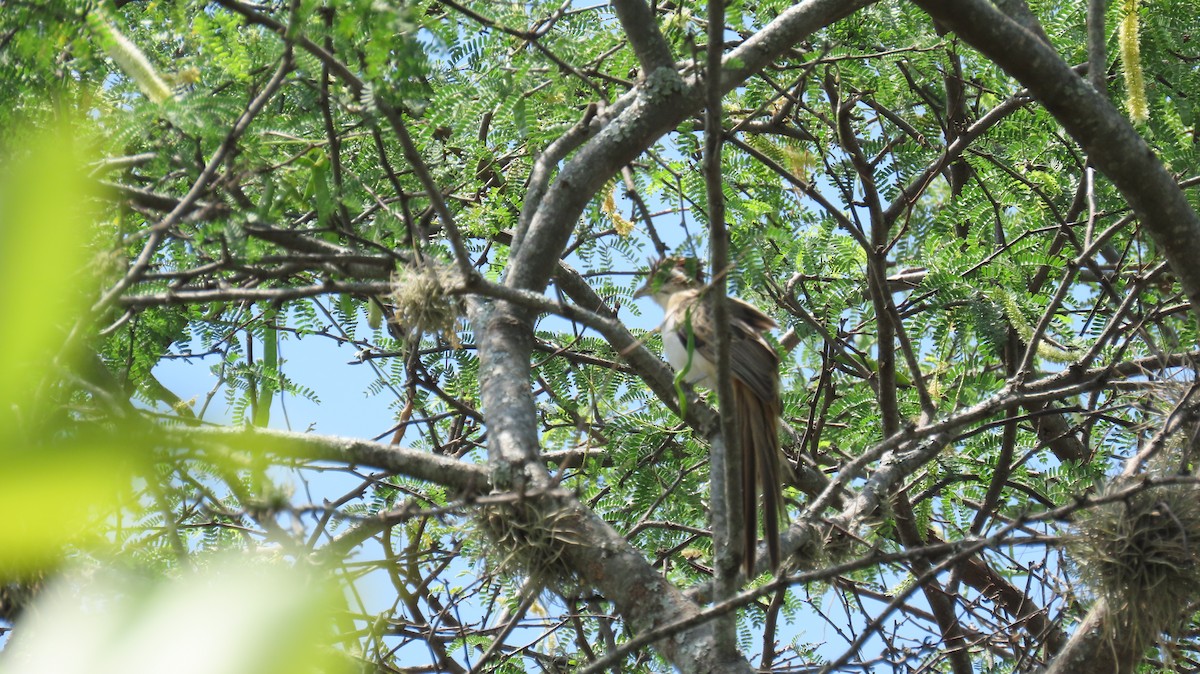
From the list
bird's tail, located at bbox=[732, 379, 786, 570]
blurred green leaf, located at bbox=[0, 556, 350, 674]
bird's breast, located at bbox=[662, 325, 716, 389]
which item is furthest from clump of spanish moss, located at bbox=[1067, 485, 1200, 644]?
blurred green leaf, located at bbox=[0, 556, 350, 674]

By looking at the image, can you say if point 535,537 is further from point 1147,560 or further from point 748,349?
point 1147,560

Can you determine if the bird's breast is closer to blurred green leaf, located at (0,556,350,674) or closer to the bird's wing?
the bird's wing

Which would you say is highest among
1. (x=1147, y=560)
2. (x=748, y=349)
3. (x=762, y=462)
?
(x=748, y=349)

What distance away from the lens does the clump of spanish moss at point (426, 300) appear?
151 inches

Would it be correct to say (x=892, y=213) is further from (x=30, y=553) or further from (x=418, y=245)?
(x=30, y=553)

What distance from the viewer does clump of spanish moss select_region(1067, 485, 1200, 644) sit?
3896mm

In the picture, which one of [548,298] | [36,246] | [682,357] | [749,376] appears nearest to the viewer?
[36,246]

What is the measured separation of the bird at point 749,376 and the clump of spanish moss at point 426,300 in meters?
0.93

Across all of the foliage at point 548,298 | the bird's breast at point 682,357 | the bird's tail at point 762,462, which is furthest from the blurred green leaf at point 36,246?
the bird's breast at point 682,357

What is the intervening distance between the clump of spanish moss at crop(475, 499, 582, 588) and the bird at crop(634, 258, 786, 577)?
75 centimetres

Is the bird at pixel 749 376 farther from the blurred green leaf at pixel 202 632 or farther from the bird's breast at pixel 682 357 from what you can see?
the blurred green leaf at pixel 202 632

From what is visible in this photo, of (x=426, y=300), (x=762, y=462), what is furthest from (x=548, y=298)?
(x=762, y=462)

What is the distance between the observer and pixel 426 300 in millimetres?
3846

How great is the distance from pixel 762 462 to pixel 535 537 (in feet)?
4.95
